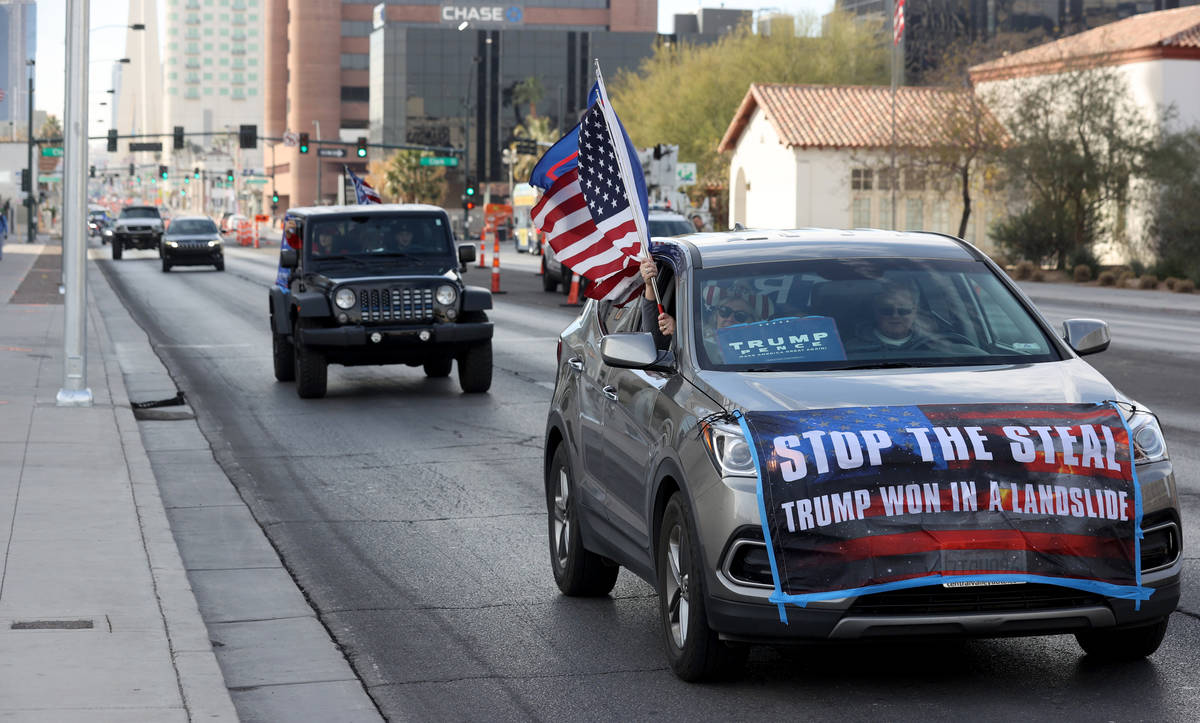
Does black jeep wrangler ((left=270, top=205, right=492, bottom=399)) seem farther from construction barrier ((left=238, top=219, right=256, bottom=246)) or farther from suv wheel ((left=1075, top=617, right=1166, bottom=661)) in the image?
construction barrier ((left=238, top=219, right=256, bottom=246))

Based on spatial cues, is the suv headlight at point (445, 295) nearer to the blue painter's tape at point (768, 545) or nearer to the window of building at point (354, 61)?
the blue painter's tape at point (768, 545)

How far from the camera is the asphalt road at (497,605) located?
6.01 metres

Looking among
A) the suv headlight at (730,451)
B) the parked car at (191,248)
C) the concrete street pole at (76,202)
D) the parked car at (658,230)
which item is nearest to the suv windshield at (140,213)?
the parked car at (191,248)

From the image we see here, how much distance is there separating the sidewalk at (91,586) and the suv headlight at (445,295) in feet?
11.9

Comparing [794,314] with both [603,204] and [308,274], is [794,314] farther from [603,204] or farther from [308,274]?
[308,274]

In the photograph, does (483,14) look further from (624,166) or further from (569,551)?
(569,551)

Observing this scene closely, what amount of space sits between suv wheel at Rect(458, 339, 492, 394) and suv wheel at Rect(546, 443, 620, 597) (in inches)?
369

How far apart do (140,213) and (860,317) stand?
66.6m

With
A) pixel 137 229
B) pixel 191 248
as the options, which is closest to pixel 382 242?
pixel 191 248

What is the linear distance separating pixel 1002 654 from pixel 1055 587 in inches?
40.5

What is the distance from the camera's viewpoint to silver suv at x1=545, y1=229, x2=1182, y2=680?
5.59m

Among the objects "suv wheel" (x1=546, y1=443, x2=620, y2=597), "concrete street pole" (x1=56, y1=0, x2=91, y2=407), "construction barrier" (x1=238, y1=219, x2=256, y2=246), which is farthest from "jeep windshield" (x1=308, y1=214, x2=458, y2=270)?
"construction barrier" (x1=238, y1=219, x2=256, y2=246)

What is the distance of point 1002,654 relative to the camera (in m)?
6.62

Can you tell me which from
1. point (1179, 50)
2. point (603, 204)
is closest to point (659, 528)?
point (603, 204)
